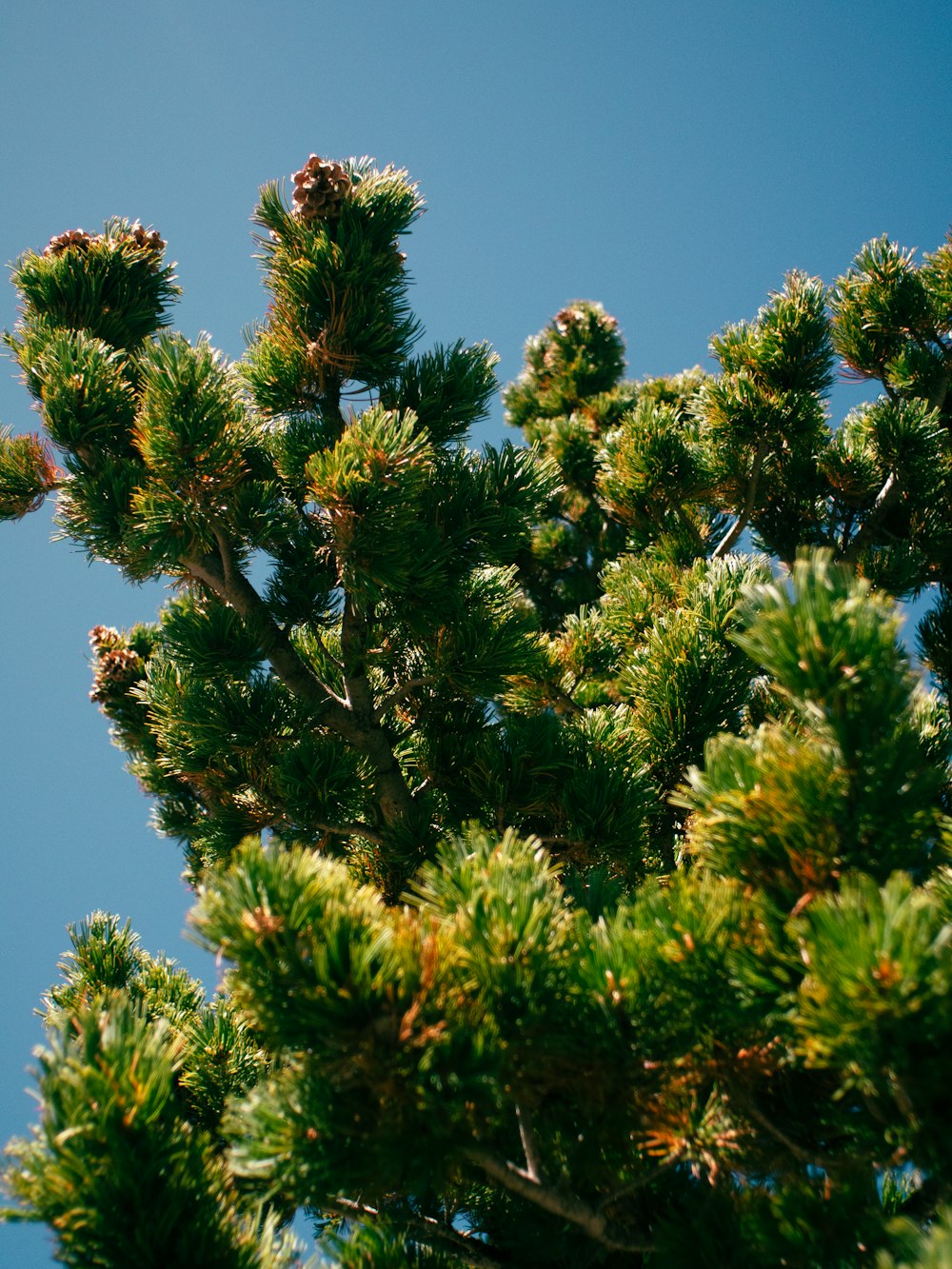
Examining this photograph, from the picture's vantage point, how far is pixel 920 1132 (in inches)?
41.4

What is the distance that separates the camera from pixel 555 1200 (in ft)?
4.43

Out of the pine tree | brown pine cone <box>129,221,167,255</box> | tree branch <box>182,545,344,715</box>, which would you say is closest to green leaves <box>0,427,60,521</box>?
the pine tree

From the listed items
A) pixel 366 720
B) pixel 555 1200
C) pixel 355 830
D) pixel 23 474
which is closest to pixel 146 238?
pixel 23 474

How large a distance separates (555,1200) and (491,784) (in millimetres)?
1156

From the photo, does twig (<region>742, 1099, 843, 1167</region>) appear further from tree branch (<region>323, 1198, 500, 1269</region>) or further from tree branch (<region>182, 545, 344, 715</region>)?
tree branch (<region>182, 545, 344, 715</region>)

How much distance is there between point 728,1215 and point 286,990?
0.70 meters

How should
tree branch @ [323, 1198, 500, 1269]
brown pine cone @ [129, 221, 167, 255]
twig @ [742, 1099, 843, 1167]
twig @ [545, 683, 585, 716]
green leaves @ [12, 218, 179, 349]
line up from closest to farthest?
twig @ [742, 1099, 843, 1167], tree branch @ [323, 1198, 500, 1269], green leaves @ [12, 218, 179, 349], brown pine cone @ [129, 221, 167, 255], twig @ [545, 683, 585, 716]

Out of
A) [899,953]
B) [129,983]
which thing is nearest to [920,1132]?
[899,953]

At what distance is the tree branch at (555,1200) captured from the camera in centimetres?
129

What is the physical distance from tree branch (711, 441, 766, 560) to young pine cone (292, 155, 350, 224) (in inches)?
65.7

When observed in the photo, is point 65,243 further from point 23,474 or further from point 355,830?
point 355,830

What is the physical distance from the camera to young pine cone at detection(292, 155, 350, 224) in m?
2.57

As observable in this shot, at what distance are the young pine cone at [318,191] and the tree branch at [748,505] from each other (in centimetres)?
167

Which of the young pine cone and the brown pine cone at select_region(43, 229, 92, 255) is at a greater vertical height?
the brown pine cone at select_region(43, 229, 92, 255)
